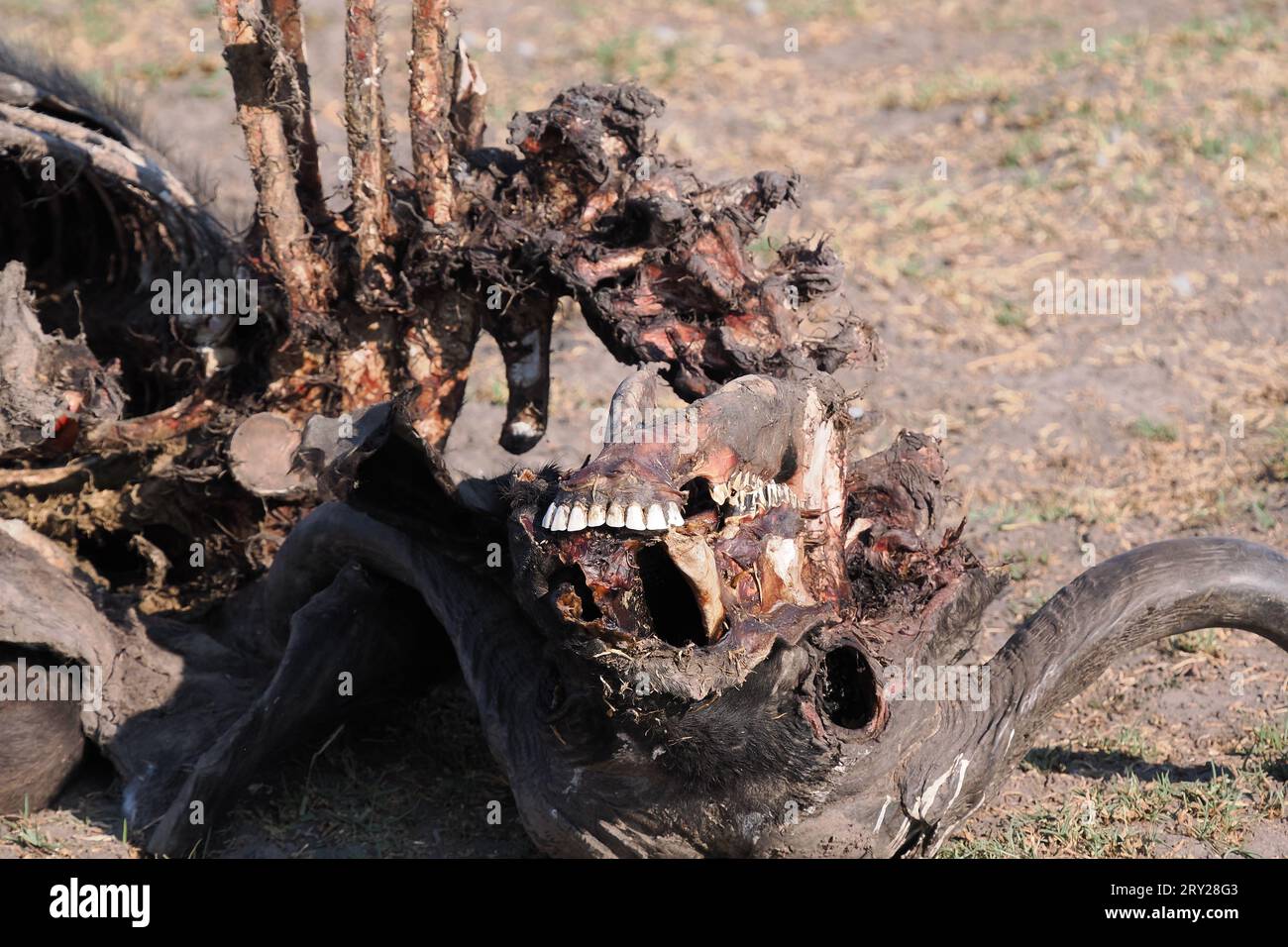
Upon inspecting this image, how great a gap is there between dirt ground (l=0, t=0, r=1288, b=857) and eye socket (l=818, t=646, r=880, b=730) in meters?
0.63

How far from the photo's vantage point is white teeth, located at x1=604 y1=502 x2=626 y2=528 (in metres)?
2.46

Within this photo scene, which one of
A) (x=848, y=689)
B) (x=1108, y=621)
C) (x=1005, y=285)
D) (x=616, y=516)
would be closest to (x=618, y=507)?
(x=616, y=516)

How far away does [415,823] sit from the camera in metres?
3.45

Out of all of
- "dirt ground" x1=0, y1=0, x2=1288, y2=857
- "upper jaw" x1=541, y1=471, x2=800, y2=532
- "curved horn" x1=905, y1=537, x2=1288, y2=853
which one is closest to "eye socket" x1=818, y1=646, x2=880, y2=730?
"curved horn" x1=905, y1=537, x2=1288, y2=853

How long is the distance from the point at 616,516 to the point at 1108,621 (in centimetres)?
127

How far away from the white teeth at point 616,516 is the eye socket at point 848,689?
55 centimetres

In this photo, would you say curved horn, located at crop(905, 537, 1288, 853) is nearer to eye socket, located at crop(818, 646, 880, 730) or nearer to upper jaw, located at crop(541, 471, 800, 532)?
eye socket, located at crop(818, 646, 880, 730)

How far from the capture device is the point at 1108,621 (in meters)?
3.15

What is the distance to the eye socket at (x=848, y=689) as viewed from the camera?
109 inches

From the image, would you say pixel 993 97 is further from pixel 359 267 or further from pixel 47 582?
pixel 47 582

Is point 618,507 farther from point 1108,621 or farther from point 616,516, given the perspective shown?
point 1108,621

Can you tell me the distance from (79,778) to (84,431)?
2.93 ft

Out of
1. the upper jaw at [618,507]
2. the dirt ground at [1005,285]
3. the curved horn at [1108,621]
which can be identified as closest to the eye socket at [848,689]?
the curved horn at [1108,621]

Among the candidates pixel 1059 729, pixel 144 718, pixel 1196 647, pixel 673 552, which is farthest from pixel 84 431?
pixel 1196 647
